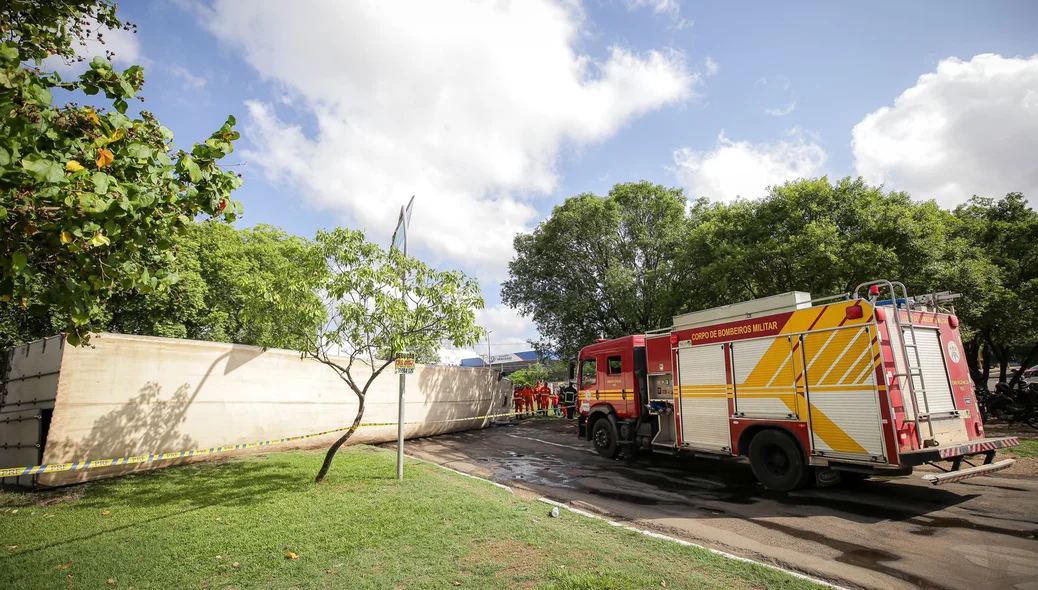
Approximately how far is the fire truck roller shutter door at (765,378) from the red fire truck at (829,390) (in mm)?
20

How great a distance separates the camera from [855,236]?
14.3 metres

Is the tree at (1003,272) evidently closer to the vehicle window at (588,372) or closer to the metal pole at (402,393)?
the vehicle window at (588,372)

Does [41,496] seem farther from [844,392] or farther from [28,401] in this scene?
[844,392]

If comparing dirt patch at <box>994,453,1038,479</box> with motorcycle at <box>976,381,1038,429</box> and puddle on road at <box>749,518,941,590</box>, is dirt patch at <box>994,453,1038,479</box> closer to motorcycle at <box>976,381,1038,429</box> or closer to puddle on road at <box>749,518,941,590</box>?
puddle on road at <box>749,518,941,590</box>

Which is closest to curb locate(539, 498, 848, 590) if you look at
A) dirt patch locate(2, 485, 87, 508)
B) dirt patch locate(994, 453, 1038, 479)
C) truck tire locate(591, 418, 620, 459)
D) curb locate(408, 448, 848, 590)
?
curb locate(408, 448, 848, 590)

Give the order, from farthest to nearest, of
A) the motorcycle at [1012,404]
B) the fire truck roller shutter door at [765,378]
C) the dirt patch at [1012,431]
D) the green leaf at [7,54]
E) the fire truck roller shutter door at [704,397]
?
1. the motorcycle at [1012,404]
2. the dirt patch at [1012,431]
3. the fire truck roller shutter door at [704,397]
4. the fire truck roller shutter door at [765,378]
5. the green leaf at [7,54]

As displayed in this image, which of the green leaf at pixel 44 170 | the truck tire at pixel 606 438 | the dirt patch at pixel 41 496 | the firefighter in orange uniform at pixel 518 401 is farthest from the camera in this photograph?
the firefighter in orange uniform at pixel 518 401

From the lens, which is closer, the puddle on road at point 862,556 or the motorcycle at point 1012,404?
the puddle on road at point 862,556

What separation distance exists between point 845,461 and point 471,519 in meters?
6.15

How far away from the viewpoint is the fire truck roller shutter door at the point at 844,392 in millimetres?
7574

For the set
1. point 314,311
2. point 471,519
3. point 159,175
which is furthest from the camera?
point 314,311

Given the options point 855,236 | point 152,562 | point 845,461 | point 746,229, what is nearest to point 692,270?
point 746,229

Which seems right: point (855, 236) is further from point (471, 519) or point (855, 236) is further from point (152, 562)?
point (152, 562)

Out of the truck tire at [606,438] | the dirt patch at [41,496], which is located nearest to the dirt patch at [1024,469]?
the truck tire at [606,438]
